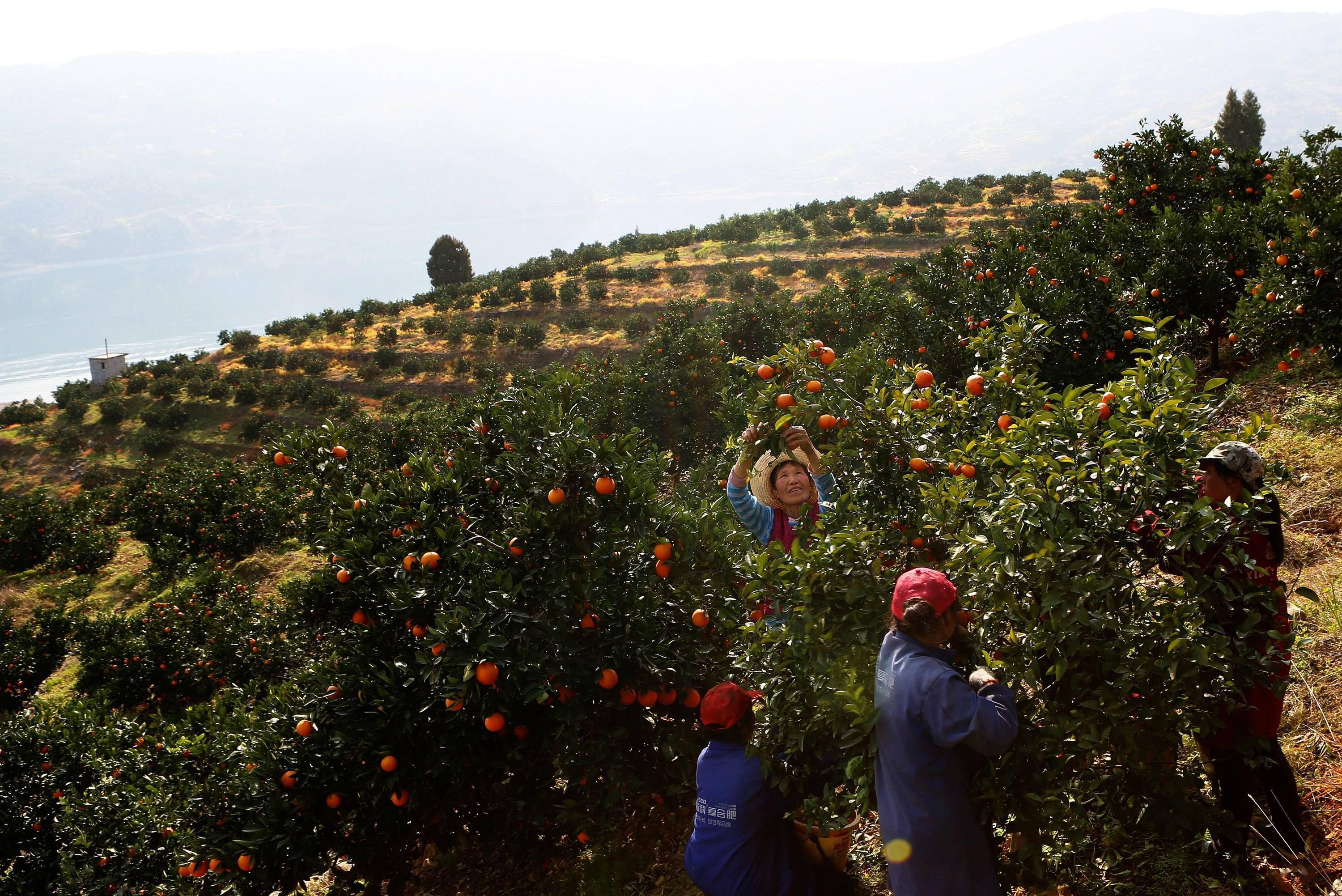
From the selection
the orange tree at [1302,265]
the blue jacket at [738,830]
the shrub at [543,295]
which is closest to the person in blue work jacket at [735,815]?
the blue jacket at [738,830]

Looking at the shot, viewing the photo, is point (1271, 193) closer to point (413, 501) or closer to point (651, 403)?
point (651, 403)

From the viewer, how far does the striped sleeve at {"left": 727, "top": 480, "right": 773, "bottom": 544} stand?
3.99 m

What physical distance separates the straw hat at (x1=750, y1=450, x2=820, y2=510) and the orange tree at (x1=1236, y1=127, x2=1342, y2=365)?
525 centimetres

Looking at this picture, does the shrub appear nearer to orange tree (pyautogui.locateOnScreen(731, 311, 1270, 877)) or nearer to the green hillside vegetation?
the green hillside vegetation

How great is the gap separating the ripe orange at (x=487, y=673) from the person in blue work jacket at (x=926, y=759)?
4.73 ft

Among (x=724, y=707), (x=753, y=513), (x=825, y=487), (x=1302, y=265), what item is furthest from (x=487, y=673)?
(x=1302, y=265)

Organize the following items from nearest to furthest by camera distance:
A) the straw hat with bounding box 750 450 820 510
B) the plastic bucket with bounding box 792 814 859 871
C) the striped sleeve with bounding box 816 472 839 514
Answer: the plastic bucket with bounding box 792 814 859 871
the striped sleeve with bounding box 816 472 839 514
the straw hat with bounding box 750 450 820 510

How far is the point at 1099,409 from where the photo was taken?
242cm

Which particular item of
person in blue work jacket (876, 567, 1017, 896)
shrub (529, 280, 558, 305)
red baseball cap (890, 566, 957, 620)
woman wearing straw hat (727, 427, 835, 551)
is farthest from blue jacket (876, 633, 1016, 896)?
shrub (529, 280, 558, 305)

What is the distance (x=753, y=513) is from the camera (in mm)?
4008

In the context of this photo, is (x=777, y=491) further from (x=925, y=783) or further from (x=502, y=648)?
(x=925, y=783)

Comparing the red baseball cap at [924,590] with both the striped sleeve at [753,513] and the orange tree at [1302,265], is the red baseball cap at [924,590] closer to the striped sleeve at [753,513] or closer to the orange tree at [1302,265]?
the striped sleeve at [753,513]

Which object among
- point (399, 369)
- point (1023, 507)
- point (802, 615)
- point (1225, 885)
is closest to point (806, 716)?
point (802, 615)

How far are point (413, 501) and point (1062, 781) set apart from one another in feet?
10.3
